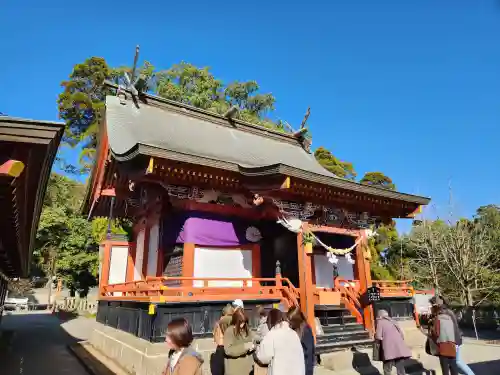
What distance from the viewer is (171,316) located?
7.78m

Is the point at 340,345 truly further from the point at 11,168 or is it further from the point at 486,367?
the point at 11,168

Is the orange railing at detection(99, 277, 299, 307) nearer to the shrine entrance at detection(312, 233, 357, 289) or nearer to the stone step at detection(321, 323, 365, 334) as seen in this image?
the stone step at detection(321, 323, 365, 334)

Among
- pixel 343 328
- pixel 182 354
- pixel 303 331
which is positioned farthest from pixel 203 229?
pixel 182 354

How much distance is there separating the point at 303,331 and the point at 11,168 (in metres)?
4.19

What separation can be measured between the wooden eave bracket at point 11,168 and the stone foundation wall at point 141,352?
543 centimetres

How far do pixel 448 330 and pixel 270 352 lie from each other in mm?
4523

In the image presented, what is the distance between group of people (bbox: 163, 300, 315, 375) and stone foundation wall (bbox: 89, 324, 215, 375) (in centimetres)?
101

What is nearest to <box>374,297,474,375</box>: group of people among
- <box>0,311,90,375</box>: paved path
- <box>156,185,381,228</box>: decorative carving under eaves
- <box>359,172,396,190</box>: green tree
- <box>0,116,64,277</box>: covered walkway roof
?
<box>156,185,381,228</box>: decorative carving under eaves

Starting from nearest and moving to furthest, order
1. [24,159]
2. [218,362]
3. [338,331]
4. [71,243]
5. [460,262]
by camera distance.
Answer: [24,159], [218,362], [338,331], [460,262], [71,243]

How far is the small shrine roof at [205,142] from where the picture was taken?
360 inches

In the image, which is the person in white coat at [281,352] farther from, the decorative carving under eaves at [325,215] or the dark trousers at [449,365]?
the decorative carving under eaves at [325,215]

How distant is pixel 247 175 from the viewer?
9.47m

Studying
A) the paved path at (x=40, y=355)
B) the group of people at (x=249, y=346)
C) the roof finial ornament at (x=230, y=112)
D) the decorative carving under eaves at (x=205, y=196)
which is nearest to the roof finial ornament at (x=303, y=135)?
the roof finial ornament at (x=230, y=112)

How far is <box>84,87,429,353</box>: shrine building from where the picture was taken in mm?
8641
